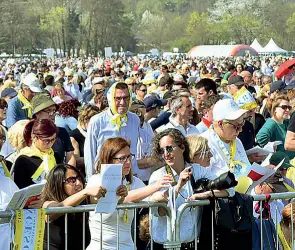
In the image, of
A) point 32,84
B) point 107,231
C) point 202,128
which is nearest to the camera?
point 107,231

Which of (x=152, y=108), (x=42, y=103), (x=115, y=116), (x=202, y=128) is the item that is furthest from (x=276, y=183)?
(x=152, y=108)

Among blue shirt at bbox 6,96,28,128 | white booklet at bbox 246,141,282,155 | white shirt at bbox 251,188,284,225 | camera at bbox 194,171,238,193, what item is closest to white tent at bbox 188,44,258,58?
blue shirt at bbox 6,96,28,128

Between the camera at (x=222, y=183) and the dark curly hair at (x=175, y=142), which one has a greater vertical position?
the dark curly hair at (x=175, y=142)

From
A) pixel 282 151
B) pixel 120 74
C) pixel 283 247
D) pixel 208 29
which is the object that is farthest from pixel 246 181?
pixel 208 29

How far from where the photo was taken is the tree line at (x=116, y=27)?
336ft

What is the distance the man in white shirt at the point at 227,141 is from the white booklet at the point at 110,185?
1.80 m

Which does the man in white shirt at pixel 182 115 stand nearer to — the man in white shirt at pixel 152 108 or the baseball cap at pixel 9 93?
the man in white shirt at pixel 152 108

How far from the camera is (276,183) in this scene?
656 centimetres

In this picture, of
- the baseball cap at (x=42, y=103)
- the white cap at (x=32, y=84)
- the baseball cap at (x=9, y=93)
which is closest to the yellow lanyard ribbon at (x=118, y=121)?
the baseball cap at (x=42, y=103)

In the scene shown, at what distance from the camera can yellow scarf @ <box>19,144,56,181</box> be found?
699 cm

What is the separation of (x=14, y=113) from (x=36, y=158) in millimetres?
4838

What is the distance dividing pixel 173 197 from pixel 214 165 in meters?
1.41

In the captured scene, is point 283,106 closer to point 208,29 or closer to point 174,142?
point 174,142

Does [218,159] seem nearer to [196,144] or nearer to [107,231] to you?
[196,144]
